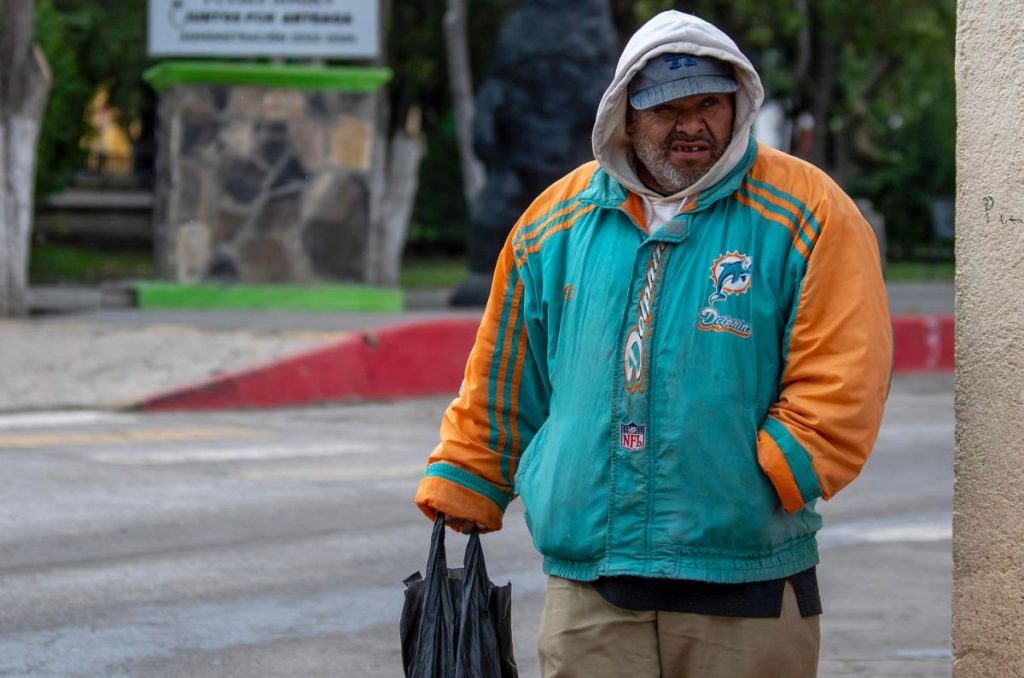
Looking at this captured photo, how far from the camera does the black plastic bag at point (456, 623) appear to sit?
353 centimetres

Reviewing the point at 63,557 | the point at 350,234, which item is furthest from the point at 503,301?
the point at 350,234

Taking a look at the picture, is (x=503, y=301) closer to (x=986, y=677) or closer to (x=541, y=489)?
(x=541, y=489)

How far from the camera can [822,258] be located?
3.29 m

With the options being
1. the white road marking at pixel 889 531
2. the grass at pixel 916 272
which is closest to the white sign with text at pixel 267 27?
the white road marking at pixel 889 531

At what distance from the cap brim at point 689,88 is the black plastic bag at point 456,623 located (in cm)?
94

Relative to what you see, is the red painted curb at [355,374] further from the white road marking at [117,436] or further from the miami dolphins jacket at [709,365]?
the miami dolphins jacket at [709,365]

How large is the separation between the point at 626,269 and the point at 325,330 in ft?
34.5

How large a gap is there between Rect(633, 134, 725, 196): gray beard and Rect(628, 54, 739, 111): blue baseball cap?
0.26 feet

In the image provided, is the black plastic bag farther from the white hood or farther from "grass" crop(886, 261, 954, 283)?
"grass" crop(886, 261, 954, 283)

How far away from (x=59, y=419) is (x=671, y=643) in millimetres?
8561

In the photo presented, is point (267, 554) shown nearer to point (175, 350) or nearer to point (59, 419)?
point (59, 419)

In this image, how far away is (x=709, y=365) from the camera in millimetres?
3309

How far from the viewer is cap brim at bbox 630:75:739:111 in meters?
3.41

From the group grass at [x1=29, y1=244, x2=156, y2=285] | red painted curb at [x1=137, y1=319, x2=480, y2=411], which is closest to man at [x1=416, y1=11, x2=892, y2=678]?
red painted curb at [x1=137, y1=319, x2=480, y2=411]
